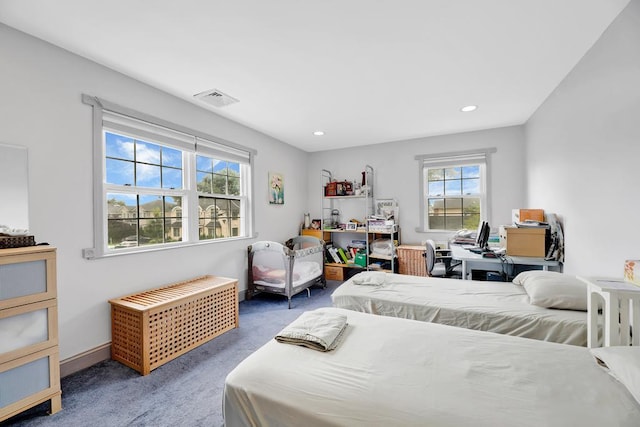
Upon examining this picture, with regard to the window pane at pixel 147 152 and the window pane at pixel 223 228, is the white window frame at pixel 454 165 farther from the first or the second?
the window pane at pixel 147 152

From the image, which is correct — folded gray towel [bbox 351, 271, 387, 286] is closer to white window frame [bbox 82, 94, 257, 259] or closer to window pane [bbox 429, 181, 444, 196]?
white window frame [bbox 82, 94, 257, 259]

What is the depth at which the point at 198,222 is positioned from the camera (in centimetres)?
302

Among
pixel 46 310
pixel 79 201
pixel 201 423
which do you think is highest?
pixel 79 201

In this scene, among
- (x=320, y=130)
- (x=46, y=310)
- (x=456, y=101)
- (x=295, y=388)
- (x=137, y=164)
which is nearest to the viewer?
(x=295, y=388)

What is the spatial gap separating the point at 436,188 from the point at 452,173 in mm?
329

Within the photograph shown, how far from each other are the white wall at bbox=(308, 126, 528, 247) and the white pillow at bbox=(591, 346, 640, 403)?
3.18 m

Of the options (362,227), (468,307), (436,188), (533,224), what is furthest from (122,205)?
(436,188)

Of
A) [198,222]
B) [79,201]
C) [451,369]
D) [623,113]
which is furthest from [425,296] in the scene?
[79,201]

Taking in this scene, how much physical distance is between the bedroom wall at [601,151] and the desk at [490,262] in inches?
8.7

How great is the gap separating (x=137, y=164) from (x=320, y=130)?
2329 mm

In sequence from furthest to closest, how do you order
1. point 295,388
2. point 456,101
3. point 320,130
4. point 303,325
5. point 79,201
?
point 320,130 < point 456,101 < point 79,201 < point 303,325 < point 295,388

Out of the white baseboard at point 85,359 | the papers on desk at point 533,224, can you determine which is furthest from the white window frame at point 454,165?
the white baseboard at point 85,359

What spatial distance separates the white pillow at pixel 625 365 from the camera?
0.89 metres

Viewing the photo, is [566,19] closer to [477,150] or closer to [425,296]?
[425,296]
